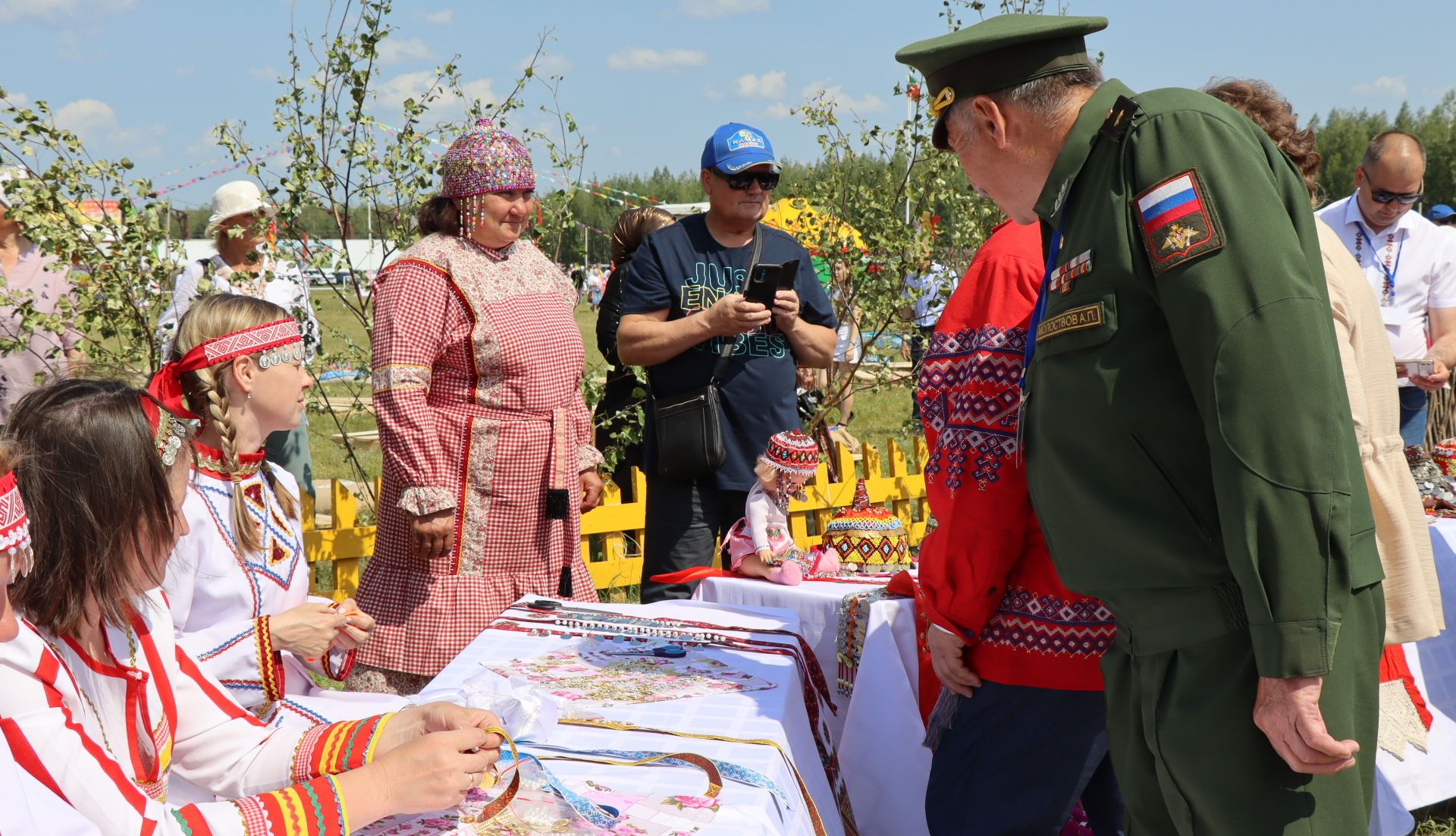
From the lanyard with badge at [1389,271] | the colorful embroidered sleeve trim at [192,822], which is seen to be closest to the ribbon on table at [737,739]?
the colorful embroidered sleeve trim at [192,822]

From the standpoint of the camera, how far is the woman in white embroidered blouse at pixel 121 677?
1409 mm

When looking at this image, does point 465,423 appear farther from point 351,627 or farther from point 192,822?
point 192,822

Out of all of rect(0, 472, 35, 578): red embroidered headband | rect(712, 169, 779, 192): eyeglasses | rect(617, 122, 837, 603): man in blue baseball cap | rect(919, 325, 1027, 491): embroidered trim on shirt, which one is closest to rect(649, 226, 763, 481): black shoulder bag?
rect(617, 122, 837, 603): man in blue baseball cap

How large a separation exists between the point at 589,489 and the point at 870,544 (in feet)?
3.44

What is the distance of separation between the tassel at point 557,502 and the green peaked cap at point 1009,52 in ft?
6.81

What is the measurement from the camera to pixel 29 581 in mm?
1555

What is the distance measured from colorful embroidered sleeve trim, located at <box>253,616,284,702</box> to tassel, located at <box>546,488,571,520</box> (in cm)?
135

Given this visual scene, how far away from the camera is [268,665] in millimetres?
2279

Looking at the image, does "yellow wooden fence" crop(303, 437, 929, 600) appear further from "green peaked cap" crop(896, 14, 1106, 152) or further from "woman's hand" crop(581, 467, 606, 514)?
"green peaked cap" crop(896, 14, 1106, 152)

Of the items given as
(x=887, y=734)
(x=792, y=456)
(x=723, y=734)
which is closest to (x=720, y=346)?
(x=792, y=456)

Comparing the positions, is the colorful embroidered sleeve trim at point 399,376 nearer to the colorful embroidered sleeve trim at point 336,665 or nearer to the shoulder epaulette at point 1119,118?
the colorful embroidered sleeve trim at point 336,665

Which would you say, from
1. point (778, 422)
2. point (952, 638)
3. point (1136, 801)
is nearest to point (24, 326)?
point (778, 422)

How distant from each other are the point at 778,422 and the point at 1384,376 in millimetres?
1966

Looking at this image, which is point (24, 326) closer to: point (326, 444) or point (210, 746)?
point (210, 746)
